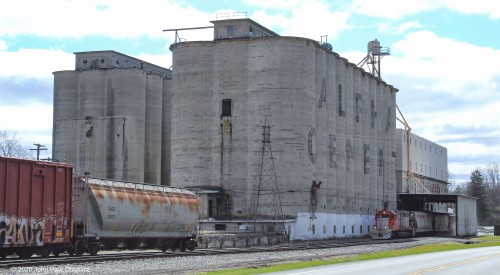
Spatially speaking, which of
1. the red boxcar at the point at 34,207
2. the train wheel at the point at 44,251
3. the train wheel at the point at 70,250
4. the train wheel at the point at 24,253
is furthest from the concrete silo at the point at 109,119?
the train wheel at the point at 24,253

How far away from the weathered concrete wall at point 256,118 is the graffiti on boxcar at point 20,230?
43068 mm

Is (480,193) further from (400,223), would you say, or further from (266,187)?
(266,187)

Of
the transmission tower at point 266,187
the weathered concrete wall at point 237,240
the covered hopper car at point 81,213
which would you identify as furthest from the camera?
the transmission tower at point 266,187

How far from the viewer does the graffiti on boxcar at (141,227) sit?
35.0 m

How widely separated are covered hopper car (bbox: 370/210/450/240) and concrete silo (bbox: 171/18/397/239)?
5.07 metres

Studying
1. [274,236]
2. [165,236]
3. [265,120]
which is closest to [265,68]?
[265,120]

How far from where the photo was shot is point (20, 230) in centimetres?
2691

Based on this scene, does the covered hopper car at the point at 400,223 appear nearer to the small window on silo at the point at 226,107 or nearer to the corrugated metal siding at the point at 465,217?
the corrugated metal siding at the point at 465,217

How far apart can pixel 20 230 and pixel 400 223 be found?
5509 cm

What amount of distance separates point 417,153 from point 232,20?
58.4 meters

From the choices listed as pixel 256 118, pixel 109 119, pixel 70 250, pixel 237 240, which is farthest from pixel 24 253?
Result: pixel 109 119

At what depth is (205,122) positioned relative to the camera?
241ft

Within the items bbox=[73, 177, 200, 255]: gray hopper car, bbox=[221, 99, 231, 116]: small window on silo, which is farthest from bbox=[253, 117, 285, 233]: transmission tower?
bbox=[73, 177, 200, 255]: gray hopper car

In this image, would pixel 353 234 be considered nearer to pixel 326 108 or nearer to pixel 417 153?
pixel 326 108
